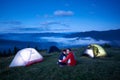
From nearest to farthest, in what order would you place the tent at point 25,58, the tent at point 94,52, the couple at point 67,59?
the couple at point 67,59
the tent at point 25,58
the tent at point 94,52

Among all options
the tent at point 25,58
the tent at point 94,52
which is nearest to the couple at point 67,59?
the tent at point 25,58

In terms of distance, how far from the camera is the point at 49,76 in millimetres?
16141

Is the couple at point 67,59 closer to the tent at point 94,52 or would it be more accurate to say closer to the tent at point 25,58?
the tent at point 25,58

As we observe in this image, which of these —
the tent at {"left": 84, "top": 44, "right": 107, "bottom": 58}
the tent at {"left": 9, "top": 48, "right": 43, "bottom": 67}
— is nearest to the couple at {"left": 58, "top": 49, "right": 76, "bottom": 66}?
the tent at {"left": 9, "top": 48, "right": 43, "bottom": 67}

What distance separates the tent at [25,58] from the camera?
22312 millimetres

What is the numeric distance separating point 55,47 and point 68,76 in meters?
23.0

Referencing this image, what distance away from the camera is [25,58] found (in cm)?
2270

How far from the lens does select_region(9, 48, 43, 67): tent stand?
22.3m

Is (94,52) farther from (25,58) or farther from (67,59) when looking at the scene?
(25,58)

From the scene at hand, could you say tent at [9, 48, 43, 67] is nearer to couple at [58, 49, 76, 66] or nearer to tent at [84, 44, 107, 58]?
couple at [58, 49, 76, 66]

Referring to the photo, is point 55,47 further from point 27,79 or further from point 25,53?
point 27,79

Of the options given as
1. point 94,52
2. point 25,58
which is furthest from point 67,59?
point 94,52

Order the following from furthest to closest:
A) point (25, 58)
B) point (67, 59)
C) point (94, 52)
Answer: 1. point (94, 52)
2. point (25, 58)
3. point (67, 59)

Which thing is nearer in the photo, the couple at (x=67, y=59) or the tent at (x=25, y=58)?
the couple at (x=67, y=59)
